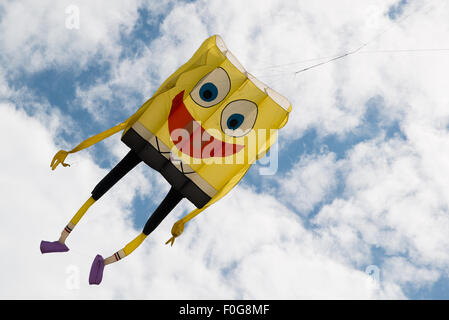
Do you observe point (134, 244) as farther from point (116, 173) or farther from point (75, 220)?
point (116, 173)

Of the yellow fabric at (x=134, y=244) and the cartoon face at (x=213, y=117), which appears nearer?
the cartoon face at (x=213, y=117)

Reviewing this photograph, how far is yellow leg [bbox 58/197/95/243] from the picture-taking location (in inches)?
247

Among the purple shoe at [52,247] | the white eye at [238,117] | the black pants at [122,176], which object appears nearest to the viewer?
the white eye at [238,117]

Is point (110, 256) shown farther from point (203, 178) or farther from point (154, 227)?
point (203, 178)

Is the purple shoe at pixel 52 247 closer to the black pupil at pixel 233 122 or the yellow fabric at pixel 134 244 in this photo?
the yellow fabric at pixel 134 244

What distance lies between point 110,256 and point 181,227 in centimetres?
131

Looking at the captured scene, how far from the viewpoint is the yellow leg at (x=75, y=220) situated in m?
6.27

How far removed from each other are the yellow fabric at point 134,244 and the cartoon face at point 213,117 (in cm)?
149

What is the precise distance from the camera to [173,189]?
634cm

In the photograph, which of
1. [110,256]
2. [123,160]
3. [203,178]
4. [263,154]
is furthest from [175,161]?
[110,256]

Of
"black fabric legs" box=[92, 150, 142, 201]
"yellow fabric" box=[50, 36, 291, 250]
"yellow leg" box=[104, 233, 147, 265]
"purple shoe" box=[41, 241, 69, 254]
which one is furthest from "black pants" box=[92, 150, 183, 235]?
"purple shoe" box=[41, 241, 69, 254]

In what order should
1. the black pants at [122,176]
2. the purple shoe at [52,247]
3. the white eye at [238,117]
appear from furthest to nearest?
the black pants at [122,176]
the purple shoe at [52,247]
the white eye at [238,117]

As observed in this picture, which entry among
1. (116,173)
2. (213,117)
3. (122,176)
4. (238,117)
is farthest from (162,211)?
(238,117)

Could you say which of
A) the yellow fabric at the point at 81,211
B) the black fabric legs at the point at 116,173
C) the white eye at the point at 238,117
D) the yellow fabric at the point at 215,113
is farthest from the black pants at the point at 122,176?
the white eye at the point at 238,117
